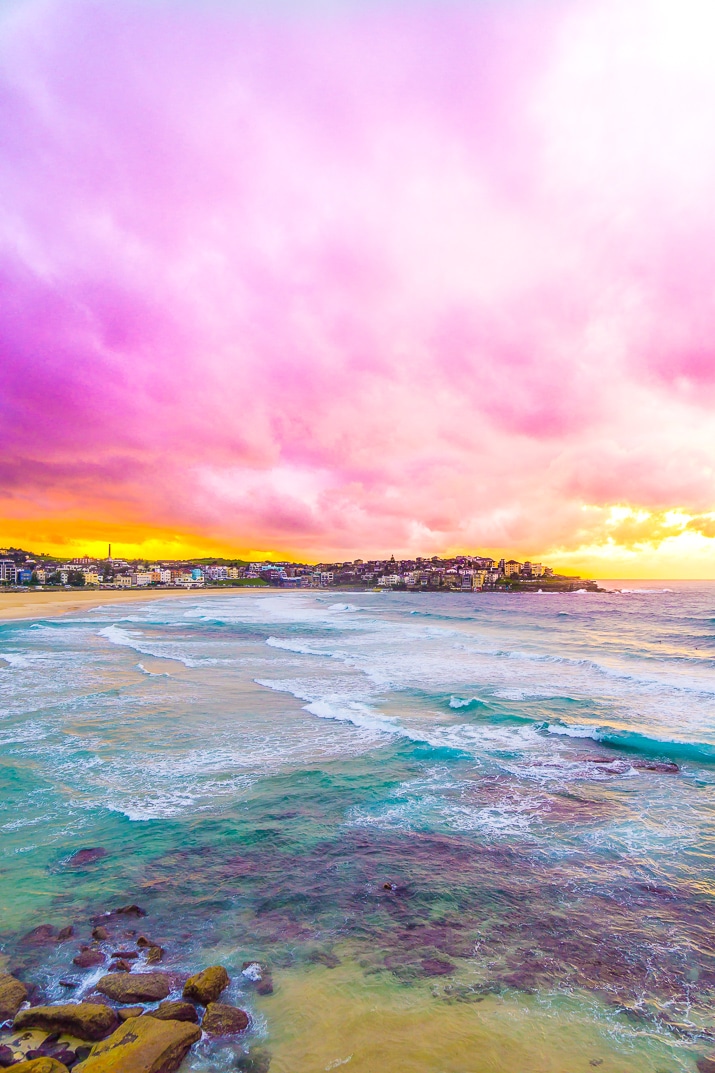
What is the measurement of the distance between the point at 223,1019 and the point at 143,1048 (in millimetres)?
1012

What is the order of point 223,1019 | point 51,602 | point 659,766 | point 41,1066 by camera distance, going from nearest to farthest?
1. point 41,1066
2. point 223,1019
3. point 659,766
4. point 51,602

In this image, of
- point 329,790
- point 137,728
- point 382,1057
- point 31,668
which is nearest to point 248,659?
point 31,668

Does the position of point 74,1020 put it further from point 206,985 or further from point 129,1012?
point 206,985

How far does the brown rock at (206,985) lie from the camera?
22.4 feet

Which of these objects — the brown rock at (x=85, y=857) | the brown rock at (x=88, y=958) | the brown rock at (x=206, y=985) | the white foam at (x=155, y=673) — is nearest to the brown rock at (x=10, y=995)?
the brown rock at (x=88, y=958)

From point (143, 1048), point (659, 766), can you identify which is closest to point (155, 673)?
point (659, 766)

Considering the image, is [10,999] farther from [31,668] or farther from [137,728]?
[31,668]

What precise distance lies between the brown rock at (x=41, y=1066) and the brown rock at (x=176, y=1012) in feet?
3.51

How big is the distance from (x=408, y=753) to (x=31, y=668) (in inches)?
892

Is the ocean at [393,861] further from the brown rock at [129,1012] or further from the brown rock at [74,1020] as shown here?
the brown rock at [129,1012]

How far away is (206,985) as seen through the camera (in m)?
6.89

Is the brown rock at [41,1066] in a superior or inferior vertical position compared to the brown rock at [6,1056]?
superior

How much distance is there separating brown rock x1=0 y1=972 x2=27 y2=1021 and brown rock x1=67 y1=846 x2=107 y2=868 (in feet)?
10.3

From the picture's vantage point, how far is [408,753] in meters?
16.1
